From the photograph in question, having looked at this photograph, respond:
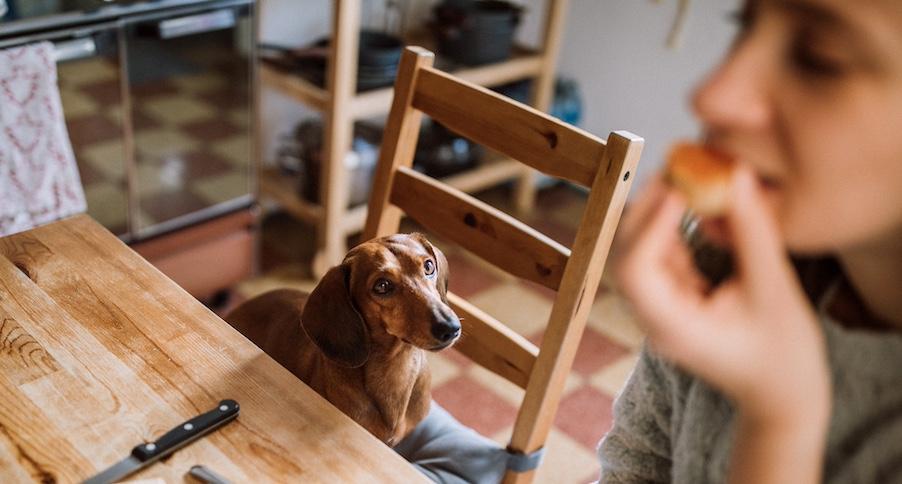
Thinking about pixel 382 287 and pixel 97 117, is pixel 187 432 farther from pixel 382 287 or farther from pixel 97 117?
pixel 97 117

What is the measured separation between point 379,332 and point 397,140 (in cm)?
45

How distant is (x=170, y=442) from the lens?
979 mm

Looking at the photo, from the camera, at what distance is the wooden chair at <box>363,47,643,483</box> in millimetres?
1266

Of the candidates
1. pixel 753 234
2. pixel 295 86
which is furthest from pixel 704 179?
pixel 295 86

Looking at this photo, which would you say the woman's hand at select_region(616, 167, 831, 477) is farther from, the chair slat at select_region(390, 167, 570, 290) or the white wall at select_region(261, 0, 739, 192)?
the white wall at select_region(261, 0, 739, 192)

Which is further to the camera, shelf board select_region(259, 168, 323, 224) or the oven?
shelf board select_region(259, 168, 323, 224)

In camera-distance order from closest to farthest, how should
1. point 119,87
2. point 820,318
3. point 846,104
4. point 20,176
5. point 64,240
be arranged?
point 846,104 < point 820,318 < point 64,240 < point 20,176 < point 119,87

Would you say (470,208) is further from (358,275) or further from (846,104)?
(846,104)

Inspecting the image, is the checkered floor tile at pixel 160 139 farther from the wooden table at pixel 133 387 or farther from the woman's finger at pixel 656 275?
the woman's finger at pixel 656 275

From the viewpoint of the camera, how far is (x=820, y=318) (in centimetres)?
64

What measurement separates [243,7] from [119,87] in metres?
0.41

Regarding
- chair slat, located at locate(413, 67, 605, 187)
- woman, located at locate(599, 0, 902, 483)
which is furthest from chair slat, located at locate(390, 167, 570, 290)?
woman, located at locate(599, 0, 902, 483)

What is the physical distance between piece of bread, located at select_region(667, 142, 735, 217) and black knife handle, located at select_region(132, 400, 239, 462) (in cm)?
71

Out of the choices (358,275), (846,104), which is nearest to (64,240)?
(358,275)
